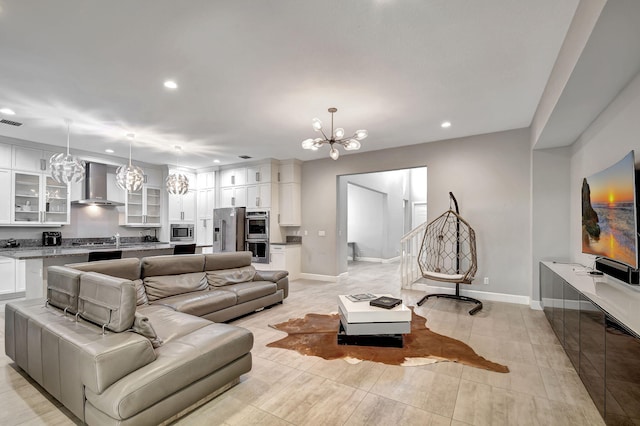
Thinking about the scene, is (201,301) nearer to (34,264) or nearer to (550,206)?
(34,264)

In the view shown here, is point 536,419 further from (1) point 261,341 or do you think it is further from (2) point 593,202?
(1) point 261,341

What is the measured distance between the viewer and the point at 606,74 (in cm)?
221

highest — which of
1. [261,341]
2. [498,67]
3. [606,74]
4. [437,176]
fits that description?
[498,67]

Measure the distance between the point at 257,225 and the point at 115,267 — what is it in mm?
3995

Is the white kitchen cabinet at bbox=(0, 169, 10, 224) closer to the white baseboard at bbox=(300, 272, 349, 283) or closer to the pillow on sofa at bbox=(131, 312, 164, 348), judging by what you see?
the pillow on sofa at bbox=(131, 312, 164, 348)

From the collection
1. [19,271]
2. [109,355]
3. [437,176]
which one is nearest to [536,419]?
[109,355]

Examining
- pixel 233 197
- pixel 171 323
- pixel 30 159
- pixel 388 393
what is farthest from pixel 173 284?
pixel 30 159

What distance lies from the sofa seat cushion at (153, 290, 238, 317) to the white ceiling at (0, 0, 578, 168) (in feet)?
7.95

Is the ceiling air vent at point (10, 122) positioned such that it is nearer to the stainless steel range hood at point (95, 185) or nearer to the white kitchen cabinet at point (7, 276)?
the stainless steel range hood at point (95, 185)

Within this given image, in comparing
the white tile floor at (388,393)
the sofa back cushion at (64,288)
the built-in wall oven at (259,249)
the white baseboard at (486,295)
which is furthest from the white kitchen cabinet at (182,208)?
the white baseboard at (486,295)

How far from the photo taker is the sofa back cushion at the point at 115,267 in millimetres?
2918

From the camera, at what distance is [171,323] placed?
2.57 metres

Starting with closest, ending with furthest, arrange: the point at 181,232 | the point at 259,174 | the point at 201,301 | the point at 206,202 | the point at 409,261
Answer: the point at 201,301 < the point at 409,261 < the point at 259,174 < the point at 181,232 < the point at 206,202

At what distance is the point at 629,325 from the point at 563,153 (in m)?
3.54
